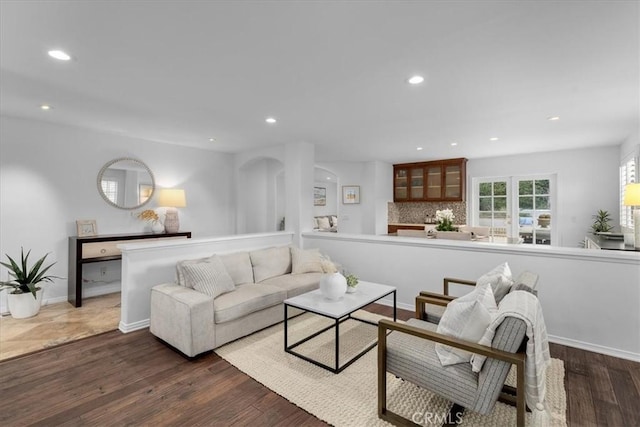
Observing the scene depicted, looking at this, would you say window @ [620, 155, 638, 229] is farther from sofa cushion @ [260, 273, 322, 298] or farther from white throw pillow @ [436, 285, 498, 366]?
sofa cushion @ [260, 273, 322, 298]

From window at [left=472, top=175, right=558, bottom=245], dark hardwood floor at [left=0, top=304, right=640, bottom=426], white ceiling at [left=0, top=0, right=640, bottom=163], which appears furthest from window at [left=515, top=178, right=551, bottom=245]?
dark hardwood floor at [left=0, top=304, right=640, bottom=426]

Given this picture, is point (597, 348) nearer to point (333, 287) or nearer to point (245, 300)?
point (333, 287)

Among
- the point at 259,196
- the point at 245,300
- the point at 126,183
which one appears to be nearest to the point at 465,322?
the point at 245,300

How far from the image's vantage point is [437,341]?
1.69m

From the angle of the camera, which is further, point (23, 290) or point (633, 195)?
point (23, 290)

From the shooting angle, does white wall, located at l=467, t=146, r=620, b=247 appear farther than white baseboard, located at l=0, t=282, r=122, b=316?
Yes

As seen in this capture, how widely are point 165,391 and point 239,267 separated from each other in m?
1.55

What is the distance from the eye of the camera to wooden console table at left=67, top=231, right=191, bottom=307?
3.93 m

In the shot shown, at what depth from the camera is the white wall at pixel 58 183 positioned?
377 centimetres

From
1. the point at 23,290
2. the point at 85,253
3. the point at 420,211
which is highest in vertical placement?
the point at 420,211

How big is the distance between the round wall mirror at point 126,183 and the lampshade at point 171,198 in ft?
0.86

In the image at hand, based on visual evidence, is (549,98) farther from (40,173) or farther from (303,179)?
(40,173)

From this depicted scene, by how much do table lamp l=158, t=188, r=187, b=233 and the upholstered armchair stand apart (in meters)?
4.12

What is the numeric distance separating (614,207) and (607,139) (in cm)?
141
